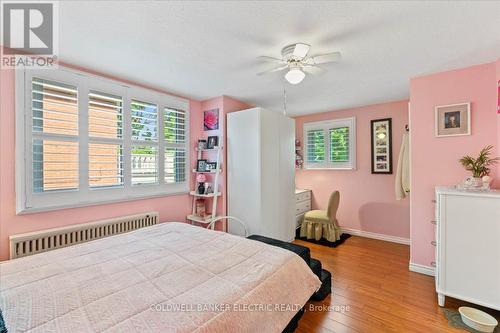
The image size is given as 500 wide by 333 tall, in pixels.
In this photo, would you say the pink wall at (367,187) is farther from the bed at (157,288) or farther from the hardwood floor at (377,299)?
the bed at (157,288)

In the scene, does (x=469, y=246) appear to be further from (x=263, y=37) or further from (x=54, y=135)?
(x=54, y=135)

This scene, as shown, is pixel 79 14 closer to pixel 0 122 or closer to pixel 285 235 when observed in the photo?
pixel 0 122

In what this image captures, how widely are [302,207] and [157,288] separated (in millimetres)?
3436

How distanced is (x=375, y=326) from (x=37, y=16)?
342 cm

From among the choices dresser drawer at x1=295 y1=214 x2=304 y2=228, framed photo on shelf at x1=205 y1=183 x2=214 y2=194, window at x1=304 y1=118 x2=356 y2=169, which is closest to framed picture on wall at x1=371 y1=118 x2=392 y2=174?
window at x1=304 y1=118 x2=356 y2=169

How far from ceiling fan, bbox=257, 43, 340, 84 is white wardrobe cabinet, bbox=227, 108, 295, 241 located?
102 cm

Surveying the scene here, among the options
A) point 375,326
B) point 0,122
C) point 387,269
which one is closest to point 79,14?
point 0,122

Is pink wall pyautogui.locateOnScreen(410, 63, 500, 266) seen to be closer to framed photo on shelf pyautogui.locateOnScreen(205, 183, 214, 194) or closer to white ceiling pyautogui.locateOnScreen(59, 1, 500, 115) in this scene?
white ceiling pyautogui.locateOnScreen(59, 1, 500, 115)

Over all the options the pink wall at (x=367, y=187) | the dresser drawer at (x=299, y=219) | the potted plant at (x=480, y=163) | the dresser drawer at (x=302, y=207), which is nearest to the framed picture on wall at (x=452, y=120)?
the potted plant at (x=480, y=163)

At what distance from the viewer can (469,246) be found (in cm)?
188

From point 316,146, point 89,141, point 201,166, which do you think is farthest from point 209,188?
point 316,146

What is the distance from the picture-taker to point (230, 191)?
10.9ft

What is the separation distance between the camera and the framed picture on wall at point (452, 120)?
7.71 ft

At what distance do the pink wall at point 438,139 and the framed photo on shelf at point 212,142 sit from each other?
256 centimetres
